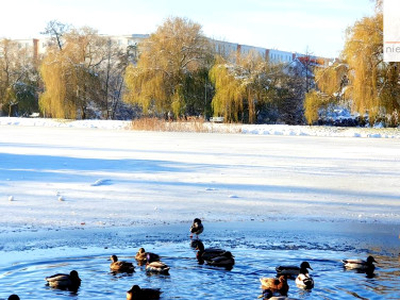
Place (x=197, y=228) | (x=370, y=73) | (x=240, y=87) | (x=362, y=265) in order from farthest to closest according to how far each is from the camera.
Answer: (x=240, y=87) → (x=370, y=73) → (x=197, y=228) → (x=362, y=265)

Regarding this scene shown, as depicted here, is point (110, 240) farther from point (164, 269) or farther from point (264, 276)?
point (264, 276)

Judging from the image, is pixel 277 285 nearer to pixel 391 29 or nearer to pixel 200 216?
pixel 200 216

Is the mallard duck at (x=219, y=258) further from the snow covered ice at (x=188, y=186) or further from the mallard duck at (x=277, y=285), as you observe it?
the snow covered ice at (x=188, y=186)

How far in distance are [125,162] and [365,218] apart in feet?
31.0

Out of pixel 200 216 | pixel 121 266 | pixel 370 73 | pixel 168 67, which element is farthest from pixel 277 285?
pixel 168 67

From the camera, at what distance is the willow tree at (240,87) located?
50906 millimetres

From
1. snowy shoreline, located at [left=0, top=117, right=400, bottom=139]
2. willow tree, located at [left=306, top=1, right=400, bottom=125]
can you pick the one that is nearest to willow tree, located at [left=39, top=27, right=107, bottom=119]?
snowy shoreline, located at [left=0, top=117, right=400, bottom=139]

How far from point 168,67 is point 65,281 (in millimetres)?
46285

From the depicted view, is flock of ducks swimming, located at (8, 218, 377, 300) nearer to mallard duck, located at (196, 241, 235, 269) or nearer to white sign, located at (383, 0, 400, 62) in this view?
mallard duck, located at (196, 241, 235, 269)

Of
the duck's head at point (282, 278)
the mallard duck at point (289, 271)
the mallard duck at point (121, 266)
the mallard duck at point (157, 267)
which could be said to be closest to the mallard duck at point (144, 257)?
the mallard duck at point (157, 267)

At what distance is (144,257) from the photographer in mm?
8109

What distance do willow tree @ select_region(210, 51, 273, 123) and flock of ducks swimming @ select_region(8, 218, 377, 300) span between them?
4247 centimetres

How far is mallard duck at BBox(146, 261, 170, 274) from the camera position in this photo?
7.64 m

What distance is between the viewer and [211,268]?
810 centimetres
